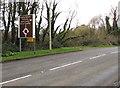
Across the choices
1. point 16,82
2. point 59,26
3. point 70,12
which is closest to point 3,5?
point 59,26

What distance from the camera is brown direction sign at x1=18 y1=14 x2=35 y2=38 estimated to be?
20.0 metres

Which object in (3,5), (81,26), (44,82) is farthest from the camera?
(81,26)

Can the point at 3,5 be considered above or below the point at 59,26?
above

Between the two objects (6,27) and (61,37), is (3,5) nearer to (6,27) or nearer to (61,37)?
(6,27)

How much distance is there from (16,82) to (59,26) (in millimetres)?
26203

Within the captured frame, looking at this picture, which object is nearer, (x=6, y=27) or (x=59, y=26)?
(x=6, y=27)

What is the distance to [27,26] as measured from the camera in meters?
20.5

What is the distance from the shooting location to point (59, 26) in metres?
33.5

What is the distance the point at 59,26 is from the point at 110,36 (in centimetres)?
1779

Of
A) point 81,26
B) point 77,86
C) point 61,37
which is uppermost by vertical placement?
point 81,26

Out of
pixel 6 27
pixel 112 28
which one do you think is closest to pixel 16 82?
pixel 6 27

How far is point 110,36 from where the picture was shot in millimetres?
46156

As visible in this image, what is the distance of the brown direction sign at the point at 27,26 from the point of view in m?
20.0

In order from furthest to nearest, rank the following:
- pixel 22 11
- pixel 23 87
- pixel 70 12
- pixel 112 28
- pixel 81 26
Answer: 1. pixel 112 28
2. pixel 81 26
3. pixel 70 12
4. pixel 22 11
5. pixel 23 87
